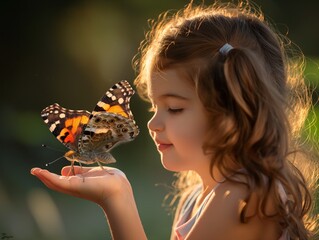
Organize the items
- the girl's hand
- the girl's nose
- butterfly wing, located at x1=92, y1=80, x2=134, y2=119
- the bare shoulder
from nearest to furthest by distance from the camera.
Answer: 1. the bare shoulder
2. the girl's nose
3. the girl's hand
4. butterfly wing, located at x1=92, y1=80, x2=134, y2=119

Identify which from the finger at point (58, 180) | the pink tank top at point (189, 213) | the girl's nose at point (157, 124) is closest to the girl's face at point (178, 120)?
the girl's nose at point (157, 124)

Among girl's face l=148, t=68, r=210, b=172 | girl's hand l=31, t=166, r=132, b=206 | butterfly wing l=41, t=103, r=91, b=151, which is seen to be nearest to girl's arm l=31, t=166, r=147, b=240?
girl's hand l=31, t=166, r=132, b=206

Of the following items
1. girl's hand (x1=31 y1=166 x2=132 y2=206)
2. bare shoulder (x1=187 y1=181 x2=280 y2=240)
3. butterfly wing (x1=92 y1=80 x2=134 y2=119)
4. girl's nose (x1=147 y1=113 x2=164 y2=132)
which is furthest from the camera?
butterfly wing (x1=92 y1=80 x2=134 y2=119)

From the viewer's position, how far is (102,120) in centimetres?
208

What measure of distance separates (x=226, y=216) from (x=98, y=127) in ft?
1.71

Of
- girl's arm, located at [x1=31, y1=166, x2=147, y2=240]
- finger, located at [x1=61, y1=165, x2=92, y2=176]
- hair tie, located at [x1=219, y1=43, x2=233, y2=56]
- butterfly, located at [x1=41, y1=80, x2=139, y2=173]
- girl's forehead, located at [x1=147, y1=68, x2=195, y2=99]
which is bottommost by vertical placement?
girl's arm, located at [x1=31, y1=166, x2=147, y2=240]

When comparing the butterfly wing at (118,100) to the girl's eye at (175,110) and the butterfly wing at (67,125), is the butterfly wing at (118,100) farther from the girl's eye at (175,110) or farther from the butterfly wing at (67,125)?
the girl's eye at (175,110)

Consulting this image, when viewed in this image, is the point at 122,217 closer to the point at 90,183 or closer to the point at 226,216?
the point at 90,183

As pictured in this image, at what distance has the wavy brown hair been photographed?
1850mm

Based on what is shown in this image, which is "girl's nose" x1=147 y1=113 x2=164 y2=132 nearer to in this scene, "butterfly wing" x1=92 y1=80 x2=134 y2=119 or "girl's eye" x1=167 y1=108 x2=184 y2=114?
"girl's eye" x1=167 y1=108 x2=184 y2=114

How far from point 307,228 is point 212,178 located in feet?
1.27

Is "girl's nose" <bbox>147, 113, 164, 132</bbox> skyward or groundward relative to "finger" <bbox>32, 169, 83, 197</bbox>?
skyward

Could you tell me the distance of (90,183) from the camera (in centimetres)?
203

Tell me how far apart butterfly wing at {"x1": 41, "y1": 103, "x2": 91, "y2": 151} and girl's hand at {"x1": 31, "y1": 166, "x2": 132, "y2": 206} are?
93mm
